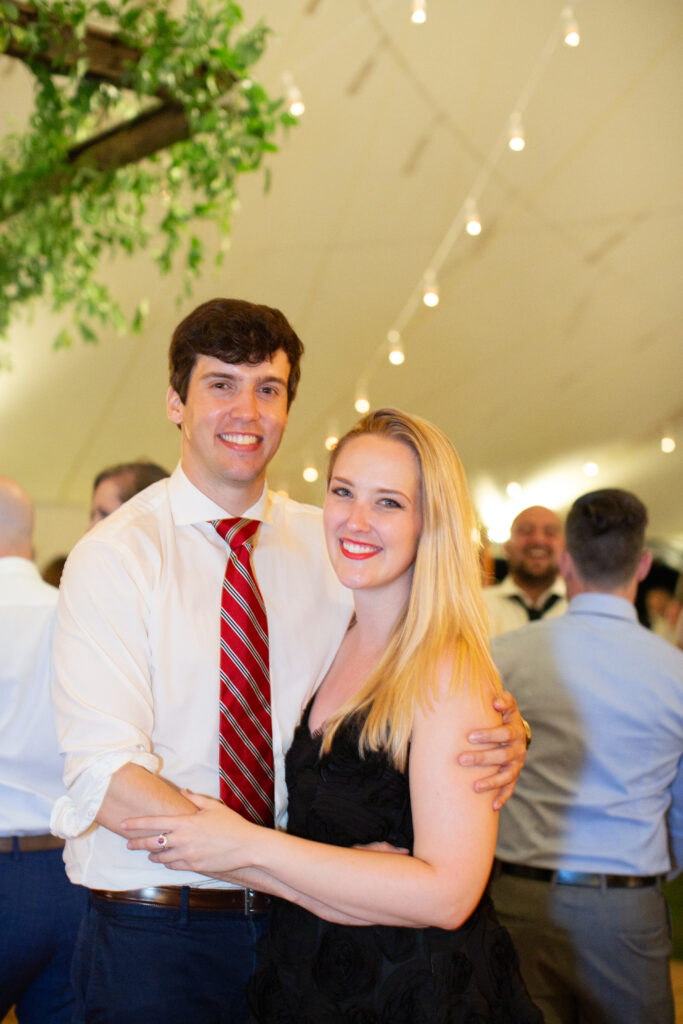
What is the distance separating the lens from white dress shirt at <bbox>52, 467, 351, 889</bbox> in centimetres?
146

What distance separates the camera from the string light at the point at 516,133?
477 cm

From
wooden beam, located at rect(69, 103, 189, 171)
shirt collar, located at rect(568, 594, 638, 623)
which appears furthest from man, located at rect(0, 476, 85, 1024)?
wooden beam, located at rect(69, 103, 189, 171)

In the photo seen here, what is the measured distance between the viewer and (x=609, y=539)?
7.71 feet

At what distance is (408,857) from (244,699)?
15.7 inches

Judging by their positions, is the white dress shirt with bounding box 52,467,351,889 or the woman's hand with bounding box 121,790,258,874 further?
the white dress shirt with bounding box 52,467,351,889

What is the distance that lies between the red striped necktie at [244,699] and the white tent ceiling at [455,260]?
3.52 m

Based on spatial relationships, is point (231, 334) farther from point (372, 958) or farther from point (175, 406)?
point (372, 958)

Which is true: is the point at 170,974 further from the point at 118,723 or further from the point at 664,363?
the point at 664,363

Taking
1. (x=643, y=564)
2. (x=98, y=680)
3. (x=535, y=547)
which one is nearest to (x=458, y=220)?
(x=535, y=547)

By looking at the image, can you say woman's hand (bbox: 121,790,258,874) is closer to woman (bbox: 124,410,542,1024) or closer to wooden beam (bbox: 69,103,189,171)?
woman (bbox: 124,410,542,1024)

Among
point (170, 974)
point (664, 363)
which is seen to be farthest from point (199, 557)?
point (664, 363)

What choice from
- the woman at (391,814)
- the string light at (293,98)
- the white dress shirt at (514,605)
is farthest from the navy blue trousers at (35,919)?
the string light at (293,98)

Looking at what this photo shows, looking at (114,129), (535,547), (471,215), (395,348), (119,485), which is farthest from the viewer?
(395,348)

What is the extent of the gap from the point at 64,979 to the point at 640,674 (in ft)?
4.45
